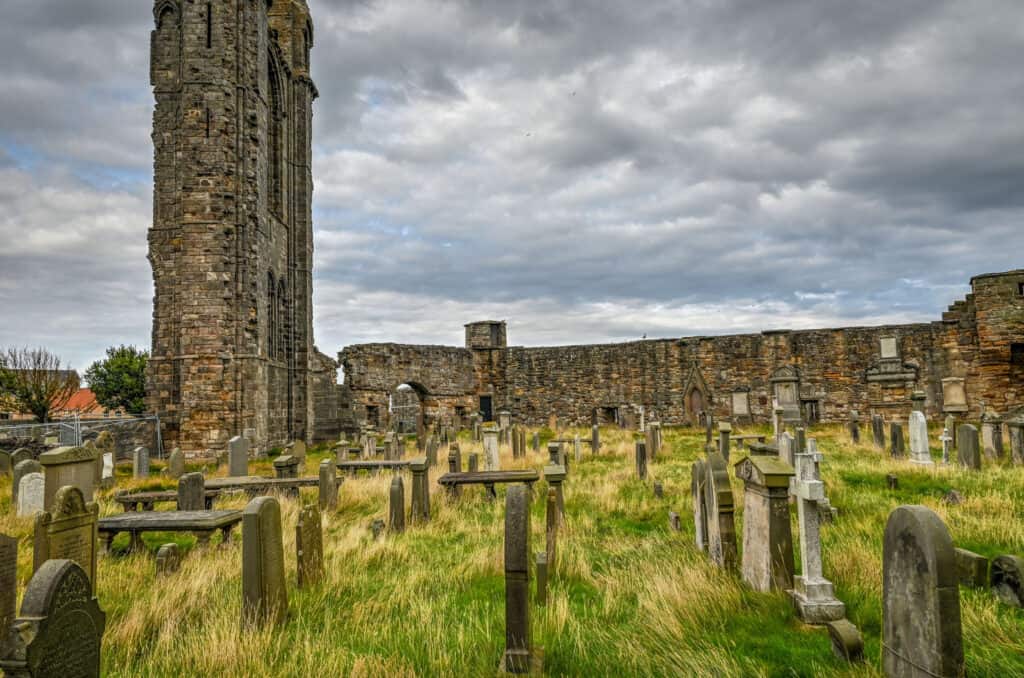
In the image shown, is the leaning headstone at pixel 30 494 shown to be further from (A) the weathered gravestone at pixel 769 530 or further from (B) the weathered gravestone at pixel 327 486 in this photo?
(A) the weathered gravestone at pixel 769 530

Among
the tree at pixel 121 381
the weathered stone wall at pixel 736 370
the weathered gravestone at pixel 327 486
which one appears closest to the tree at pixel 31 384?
the tree at pixel 121 381

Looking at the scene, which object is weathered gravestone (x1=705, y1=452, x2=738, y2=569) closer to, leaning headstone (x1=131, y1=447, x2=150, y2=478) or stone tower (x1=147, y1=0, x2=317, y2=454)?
leaning headstone (x1=131, y1=447, x2=150, y2=478)

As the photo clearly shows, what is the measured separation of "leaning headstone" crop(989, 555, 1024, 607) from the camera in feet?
13.9

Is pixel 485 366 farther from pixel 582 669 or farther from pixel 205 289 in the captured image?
pixel 582 669

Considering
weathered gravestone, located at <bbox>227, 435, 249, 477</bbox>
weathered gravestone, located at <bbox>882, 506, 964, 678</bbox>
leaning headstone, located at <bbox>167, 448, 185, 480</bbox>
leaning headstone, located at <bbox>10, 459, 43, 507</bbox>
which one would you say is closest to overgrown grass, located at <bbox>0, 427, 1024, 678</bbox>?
weathered gravestone, located at <bbox>882, 506, 964, 678</bbox>

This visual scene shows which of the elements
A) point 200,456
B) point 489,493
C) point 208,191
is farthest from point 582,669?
point 208,191

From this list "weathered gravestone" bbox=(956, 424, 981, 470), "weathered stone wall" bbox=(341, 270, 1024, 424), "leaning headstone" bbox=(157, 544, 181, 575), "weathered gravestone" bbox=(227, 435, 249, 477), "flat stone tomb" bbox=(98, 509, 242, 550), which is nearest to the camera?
"leaning headstone" bbox=(157, 544, 181, 575)

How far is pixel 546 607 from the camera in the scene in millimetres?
4480

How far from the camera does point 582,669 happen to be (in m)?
3.57

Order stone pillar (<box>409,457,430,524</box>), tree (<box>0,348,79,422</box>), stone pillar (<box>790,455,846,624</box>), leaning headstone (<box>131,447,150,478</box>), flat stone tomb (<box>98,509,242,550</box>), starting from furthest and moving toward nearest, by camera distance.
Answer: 1. tree (<box>0,348,79,422</box>)
2. leaning headstone (<box>131,447,150,478</box>)
3. stone pillar (<box>409,457,430,524</box>)
4. flat stone tomb (<box>98,509,242,550</box>)
5. stone pillar (<box>790,455,846,624</box>)

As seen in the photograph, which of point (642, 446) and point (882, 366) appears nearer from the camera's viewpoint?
point (642, 446)

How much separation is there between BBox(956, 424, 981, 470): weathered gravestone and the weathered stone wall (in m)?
10.4

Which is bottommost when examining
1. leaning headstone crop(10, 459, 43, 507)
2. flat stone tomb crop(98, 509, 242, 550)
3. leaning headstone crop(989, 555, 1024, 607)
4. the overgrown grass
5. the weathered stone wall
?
the overgrown grass

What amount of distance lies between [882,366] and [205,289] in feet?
73.3
